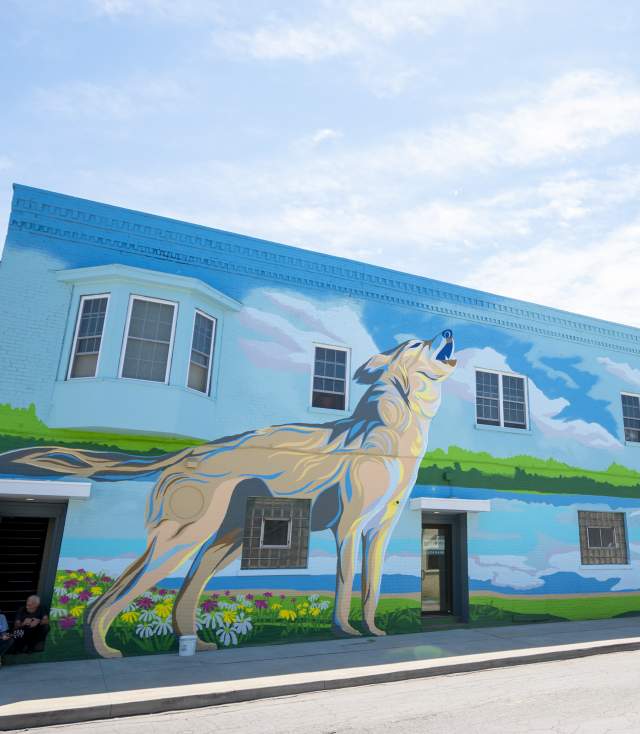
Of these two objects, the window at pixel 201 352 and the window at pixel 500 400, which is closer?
the window at pixel 201 352

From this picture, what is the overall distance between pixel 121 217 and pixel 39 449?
485 cm

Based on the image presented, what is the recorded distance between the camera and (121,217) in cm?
1176

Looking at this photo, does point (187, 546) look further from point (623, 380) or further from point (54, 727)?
point (623, 380)

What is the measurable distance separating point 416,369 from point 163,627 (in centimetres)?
781

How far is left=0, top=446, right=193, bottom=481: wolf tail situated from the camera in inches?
397

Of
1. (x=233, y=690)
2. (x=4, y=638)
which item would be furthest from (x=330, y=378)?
(x=4, y=638)

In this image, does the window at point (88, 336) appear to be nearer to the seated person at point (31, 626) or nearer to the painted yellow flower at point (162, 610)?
the seated person at point (31, 626)

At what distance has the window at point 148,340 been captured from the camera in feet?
35.8

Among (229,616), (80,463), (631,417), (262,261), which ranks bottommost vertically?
(229,616)

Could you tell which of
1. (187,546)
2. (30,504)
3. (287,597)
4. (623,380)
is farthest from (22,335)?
(623,380)

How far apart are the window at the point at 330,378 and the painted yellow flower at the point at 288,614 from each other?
4.21 metres

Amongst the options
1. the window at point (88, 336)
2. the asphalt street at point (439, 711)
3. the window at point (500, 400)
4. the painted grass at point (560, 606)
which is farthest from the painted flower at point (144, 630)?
the window at point (500, 400)

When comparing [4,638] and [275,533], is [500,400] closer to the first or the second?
[275,533]

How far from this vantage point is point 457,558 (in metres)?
13.7
